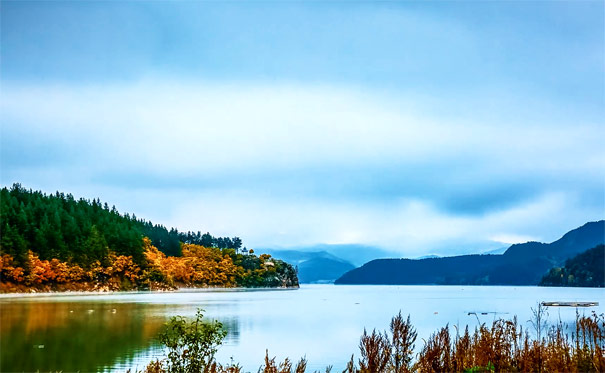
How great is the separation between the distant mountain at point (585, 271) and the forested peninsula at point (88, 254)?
274 feet

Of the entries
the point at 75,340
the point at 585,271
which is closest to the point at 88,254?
the point at 75,340

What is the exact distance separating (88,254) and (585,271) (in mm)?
131964

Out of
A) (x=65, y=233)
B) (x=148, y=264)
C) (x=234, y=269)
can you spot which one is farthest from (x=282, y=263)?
(x=65, y=233)

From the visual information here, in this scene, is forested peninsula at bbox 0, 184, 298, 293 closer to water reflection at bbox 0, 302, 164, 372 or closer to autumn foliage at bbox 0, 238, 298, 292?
autumn foliage at bbox 0, 238, 298, 292

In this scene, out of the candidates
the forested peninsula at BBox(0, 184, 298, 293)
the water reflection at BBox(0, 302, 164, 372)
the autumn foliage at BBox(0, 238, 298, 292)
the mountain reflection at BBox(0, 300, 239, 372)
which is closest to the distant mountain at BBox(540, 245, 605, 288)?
the autumn foliage at BBox(0, 238, 298, 292)

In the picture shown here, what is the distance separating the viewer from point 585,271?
173 meters

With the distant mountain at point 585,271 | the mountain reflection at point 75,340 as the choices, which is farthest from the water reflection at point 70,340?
the distant mountain at point 585,271

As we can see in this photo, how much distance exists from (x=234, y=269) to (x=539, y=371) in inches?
5842

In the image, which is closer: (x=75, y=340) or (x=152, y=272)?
(x=75, y=340)

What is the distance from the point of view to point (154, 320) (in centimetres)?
3869

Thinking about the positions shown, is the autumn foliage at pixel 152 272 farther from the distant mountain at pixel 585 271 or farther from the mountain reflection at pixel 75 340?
the distant mountain at pixel 585 271

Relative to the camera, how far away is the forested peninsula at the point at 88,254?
285ft

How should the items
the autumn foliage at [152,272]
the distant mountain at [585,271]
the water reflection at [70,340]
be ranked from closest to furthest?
the water reflection at [70,340]
the autumn foliage at [152,272]
the distant mountain at [585,271]

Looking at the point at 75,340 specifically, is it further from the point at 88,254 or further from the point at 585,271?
the point at 585,271
